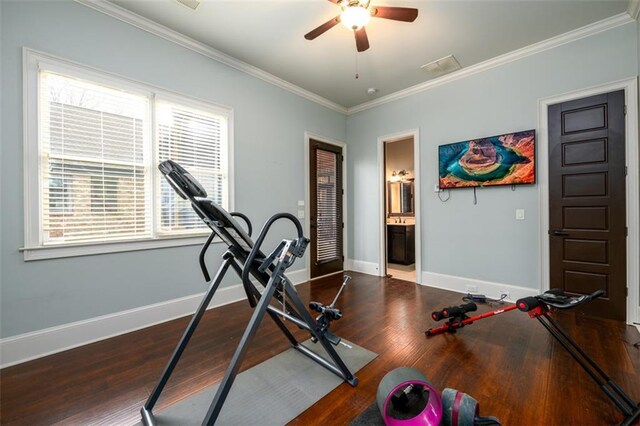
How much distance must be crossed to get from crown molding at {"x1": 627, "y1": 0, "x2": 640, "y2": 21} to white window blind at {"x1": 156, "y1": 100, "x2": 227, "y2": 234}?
4501 millimetres

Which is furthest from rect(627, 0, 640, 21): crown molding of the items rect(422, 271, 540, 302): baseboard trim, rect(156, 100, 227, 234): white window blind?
rect(156, 100, 227, 234): white window blind

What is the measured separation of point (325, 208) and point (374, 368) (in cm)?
313

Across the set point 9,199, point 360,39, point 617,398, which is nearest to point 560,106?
point 360,39

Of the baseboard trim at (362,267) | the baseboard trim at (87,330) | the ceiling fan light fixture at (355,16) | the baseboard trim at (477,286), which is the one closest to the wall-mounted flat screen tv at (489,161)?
the baseboard trim at (477,286)

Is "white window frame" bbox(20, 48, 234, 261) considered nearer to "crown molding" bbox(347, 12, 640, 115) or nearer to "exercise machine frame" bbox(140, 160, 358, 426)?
"exercise machine frame" bbox(140, 160, 358, 426)

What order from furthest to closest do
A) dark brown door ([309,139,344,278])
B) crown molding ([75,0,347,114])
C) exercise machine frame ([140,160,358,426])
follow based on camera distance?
dark brown door ([309,139,344,278])
crown molding ([75,0,347,114])
exercise machine frame ([140,160,358,426])

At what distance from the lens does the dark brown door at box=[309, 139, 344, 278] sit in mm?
4566

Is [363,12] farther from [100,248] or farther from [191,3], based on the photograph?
[100,248]

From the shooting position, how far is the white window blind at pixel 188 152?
290 cm

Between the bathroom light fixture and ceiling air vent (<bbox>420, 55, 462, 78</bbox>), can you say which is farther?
the bathroom light fixture

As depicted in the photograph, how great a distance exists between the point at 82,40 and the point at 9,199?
156 centimetres

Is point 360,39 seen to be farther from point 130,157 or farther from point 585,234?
point 585,234

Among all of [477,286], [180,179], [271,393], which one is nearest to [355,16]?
[180,179]

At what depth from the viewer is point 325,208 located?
4.80 metres
